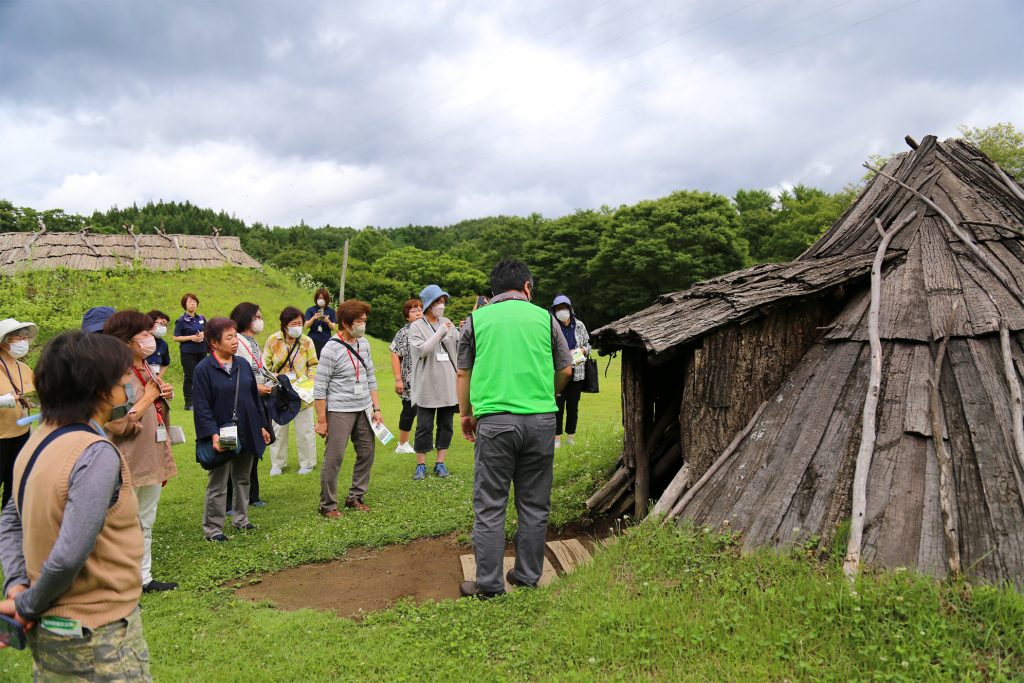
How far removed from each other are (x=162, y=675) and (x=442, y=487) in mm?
4406

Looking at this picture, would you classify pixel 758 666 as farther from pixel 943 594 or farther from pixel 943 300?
pixel 943 300

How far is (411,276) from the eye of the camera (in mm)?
50594

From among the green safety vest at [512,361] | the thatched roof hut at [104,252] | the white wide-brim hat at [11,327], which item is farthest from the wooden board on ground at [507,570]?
the thatched roof hut at [104,252]

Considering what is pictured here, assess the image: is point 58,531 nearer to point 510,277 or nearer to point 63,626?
point 63,626

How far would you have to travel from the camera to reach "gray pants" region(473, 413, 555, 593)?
479 centimetres

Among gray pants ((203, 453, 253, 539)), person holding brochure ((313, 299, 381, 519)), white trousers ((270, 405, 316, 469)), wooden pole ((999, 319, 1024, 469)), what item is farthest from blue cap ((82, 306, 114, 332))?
wooden pole ((999, 319, 1024, 469))

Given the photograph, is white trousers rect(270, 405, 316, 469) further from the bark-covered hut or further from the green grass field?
the bark-covered hut

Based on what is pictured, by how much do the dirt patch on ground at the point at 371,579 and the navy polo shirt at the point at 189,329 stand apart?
8.66 metres

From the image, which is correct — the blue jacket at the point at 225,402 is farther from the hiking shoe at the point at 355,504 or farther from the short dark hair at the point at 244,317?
the hiking shoe at the point at 355,504

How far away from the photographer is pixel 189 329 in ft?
43.0

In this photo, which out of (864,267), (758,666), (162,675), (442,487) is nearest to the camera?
(758,666)

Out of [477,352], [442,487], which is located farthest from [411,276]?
[477,352]

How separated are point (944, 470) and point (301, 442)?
7.80m

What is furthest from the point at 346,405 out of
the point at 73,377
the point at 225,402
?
the point at 73,377
